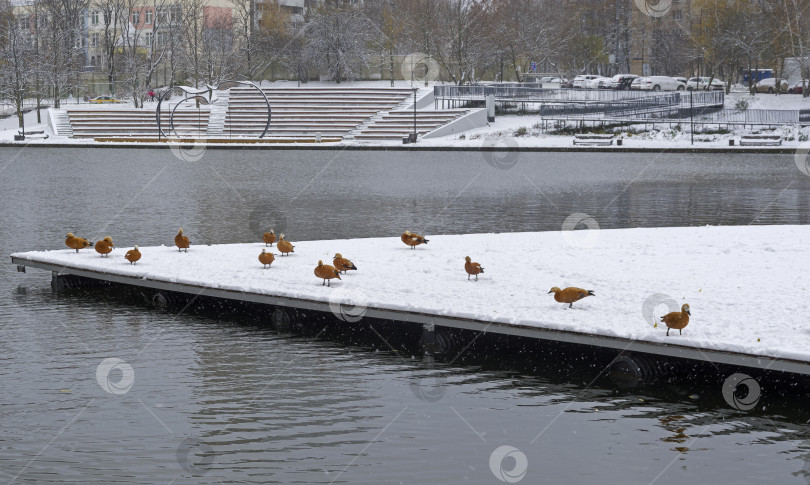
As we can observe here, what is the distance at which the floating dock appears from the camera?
11.1 metres

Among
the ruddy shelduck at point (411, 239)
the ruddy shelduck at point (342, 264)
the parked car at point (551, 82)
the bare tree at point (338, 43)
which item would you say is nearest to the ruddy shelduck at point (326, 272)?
the ruddy shelduck at point (342, 264)

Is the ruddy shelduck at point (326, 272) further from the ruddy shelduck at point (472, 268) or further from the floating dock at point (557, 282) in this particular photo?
the ruddy shelduck at point (472, 268)

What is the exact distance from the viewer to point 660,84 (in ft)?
248

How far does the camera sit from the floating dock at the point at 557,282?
11117 millimetres

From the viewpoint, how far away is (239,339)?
13.1m

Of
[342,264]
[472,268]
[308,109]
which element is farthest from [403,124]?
[472,268]

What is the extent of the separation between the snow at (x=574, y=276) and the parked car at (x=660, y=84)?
57.7m

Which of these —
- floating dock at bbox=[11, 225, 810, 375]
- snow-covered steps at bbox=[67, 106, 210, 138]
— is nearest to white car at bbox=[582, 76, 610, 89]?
snow-covered steps at bbox=[67, 106, 210, 138]

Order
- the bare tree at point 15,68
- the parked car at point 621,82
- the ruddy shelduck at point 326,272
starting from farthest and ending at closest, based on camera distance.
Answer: the parked car at point 621,82 < the bare tree at point 15,68 < the ruddy shelduck at point 326,272

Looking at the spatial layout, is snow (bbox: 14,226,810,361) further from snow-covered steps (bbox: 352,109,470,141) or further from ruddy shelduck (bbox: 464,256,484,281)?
snow-covered steps (bbox: 352,109,470,141)

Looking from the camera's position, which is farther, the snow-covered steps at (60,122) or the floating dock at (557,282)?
the snow-covered steps at (60,122)

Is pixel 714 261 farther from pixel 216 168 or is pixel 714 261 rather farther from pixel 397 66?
pixel 397 66

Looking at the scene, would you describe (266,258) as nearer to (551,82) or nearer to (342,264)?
(342,264)

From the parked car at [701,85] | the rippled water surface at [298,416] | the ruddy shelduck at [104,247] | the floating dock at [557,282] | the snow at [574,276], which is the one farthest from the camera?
the parked car at [701,85]
